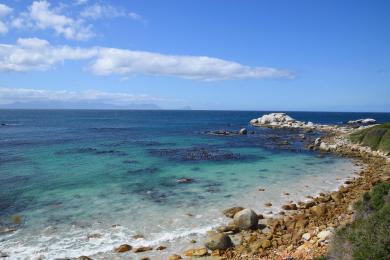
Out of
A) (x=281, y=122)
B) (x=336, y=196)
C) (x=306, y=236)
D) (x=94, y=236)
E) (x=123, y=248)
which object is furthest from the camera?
(x=281, y=122)

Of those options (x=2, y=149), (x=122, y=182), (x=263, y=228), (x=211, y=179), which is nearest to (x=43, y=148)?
(x=2, y=149)

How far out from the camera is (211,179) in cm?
3031

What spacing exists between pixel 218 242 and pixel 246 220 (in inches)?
123

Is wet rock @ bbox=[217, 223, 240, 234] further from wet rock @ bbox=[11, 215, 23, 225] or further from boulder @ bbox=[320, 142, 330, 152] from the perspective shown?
boulder @ bbox=[320, 142, 330, 152]

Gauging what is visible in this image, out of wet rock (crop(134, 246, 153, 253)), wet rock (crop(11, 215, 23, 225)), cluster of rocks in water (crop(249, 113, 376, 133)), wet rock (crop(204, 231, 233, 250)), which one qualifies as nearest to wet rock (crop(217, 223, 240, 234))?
wet rock (crop(204, 231, 233, 250))

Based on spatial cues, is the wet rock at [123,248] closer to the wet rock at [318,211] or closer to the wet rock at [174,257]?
the wet rock at [174,257]

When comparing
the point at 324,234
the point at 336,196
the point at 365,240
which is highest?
the point at 365,240

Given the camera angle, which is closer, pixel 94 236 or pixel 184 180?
pixel 94 236

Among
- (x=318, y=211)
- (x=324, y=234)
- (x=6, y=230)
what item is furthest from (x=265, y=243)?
(x=6, y=230)

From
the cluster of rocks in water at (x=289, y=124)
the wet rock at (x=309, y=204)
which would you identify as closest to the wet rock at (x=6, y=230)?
the wet rock at (x=309, y=204)

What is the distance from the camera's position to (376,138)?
46.9 m

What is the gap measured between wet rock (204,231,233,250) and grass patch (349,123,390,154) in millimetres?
33459

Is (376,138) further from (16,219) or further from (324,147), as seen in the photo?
(16,219)

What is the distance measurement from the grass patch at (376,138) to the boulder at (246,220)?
30512 mm
